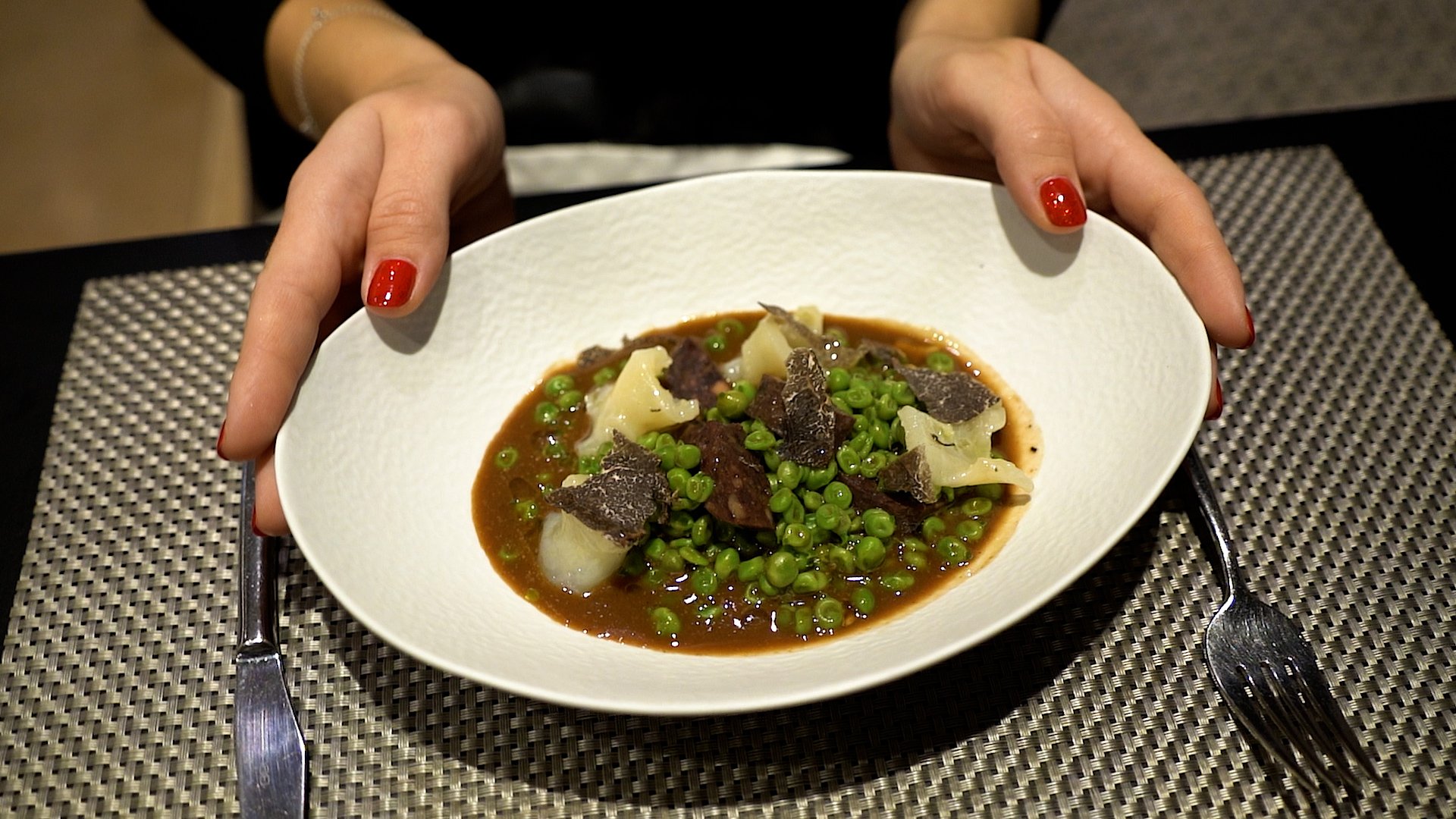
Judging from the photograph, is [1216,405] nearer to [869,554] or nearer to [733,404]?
[869,554]

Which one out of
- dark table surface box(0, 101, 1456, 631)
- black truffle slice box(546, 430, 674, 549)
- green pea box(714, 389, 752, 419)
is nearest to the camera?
black truffle slice box(546, 430, 674, 549)

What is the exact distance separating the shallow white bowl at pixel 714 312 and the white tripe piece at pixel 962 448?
0.11m

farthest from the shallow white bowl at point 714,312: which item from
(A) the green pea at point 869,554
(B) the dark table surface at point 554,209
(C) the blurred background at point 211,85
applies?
(C) the blurred background at point 211,85

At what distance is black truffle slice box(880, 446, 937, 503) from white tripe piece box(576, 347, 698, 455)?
507mm

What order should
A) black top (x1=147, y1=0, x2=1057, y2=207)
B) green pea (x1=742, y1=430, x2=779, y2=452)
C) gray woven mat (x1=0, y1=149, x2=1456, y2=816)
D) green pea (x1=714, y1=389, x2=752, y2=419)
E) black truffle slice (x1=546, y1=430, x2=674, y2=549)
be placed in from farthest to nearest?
black top (x1=147, y1=0, x2=1057, y2=207), green pea (x1=714, y1=389, x2=752, y2=419), green pea (x1=742, y1=430, x2=779, y2=452), black truffle slice (x1=546, y1=430, x2=674, y2=549), gray woven mat (x1=0, y1=149, x2=1456, y2=816)

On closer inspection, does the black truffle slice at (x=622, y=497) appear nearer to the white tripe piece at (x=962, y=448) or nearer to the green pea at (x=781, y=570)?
the green pea at (x=781, y=570)

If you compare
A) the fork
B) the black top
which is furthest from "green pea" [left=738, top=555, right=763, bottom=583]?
the black top

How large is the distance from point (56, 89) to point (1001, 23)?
6.68 m

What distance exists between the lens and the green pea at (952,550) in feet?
6.88

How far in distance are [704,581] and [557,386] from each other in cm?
76

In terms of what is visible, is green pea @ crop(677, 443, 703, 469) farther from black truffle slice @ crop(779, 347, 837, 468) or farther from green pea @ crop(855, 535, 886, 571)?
green pea @ crop(855, 535, 886, 571)

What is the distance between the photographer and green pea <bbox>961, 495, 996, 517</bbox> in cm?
220

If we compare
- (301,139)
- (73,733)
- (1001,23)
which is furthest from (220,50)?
(1001,23)

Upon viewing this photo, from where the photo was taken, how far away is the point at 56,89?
23.1 feet
